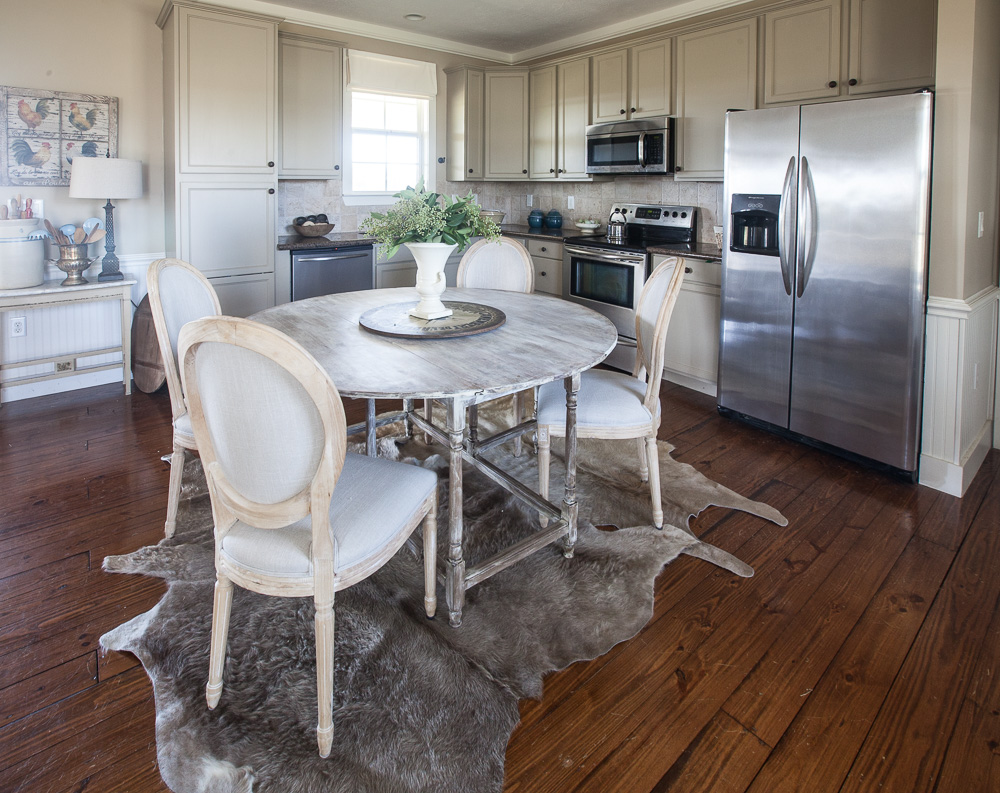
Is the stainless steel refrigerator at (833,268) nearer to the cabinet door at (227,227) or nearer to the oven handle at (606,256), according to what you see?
the oven handle at (606,256)

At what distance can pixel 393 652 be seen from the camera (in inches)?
70.0

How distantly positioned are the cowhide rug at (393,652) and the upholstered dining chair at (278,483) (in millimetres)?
98

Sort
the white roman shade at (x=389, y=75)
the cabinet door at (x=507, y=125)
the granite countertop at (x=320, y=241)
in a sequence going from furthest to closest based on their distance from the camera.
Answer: the cabinet door at (x=507, y=125) → the white roman shade at (x=389, y=75) → the granite countertop at (x=320, y=241)

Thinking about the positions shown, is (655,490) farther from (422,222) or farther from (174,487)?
(174,487)

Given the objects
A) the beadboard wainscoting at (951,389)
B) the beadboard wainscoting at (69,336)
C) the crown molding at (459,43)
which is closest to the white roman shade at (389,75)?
the crown molding at (459,43)

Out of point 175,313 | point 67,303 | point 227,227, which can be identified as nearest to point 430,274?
point 175,313

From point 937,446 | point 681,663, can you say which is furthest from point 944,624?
point 937,446

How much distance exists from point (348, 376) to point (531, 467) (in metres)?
1.48

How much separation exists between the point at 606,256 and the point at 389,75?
236 cm

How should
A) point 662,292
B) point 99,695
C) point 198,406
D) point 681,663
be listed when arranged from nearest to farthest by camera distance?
point 198,406 → point 99,695 → point 681,663 → point 662,292

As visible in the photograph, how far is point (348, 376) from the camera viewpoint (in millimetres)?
1704

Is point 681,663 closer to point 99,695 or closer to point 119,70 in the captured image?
point 99,695

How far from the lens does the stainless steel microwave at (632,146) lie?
430 centimetres

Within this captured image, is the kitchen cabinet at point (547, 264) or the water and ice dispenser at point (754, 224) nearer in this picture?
the water and ice dispenser at point (754, 224)
